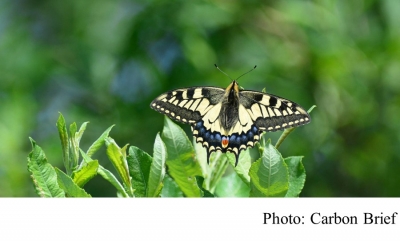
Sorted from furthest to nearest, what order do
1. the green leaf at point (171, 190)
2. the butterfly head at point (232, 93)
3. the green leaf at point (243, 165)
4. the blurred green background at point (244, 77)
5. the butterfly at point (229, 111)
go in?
the blurred green background at point (244, 77)
the butterfly head at point (232, 93)
the butterfly at point (229, 111)
the green leaf at point (171, 190)
the green leaf at point (243, 165)

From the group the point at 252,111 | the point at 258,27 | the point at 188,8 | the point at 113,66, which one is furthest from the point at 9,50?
the point at 252,111

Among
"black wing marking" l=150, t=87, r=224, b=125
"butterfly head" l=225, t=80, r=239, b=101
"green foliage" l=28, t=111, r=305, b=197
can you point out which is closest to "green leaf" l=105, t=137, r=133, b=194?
"green foliage" l=28, t=111, r=305, b=197

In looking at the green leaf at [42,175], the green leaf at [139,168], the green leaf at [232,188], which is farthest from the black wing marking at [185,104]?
the green leaf at [42,175]

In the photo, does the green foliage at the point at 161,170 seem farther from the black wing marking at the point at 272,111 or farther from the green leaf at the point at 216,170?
the black wing marking at the point at 272,111

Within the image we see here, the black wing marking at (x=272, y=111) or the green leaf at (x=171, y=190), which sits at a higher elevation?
the black wing marking at (x=272, y=111)

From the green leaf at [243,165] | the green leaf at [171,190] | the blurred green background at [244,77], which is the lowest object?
the green leaf at [171,190]

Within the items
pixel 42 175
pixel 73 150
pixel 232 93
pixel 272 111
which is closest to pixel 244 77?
pixel 232 93

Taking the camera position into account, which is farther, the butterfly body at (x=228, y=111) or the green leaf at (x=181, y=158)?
the butterfly body at (x=228, y=111)

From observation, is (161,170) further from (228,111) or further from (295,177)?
(228,111)
